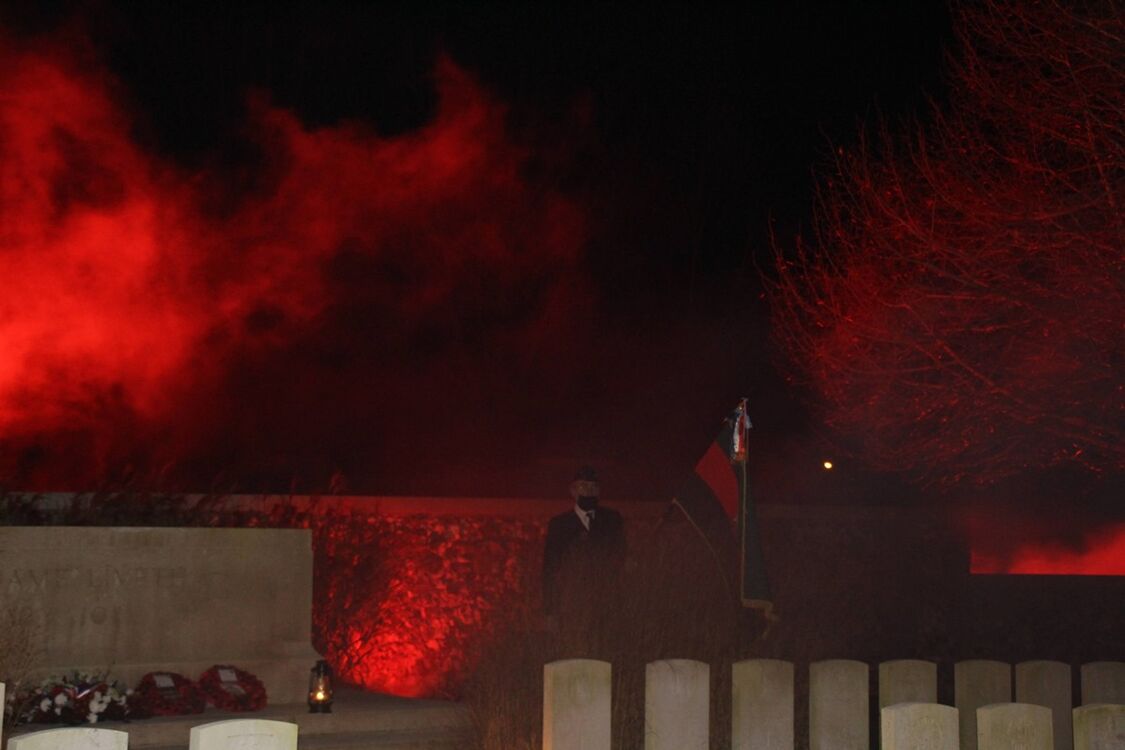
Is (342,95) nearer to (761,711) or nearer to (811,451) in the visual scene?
(811,451)

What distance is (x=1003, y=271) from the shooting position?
9.61 meters

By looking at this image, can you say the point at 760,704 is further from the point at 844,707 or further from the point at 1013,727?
the point at 1013,727

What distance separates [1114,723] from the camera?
4809 mm

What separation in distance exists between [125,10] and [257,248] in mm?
3159

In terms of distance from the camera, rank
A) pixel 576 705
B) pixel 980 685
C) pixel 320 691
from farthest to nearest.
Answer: pixel 320 691, pixel 980 685, pixel 576 705

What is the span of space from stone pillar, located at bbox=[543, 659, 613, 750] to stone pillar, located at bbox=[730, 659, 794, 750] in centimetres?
65

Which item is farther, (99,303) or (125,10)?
A: (125,10)

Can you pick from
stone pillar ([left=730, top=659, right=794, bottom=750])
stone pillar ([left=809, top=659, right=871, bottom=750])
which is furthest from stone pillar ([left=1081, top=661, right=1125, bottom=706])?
stone pillar ([left=730, top=659, right=794, bottom=750])

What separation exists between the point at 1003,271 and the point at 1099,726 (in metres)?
5.29

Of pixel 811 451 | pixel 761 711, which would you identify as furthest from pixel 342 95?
pixel 761 711

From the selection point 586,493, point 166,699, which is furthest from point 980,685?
point 166,699

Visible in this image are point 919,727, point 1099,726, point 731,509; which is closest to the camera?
point 919,727

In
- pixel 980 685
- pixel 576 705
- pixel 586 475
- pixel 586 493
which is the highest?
pixel 586 475

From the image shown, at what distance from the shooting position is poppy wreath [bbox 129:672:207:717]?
8.02 metres
